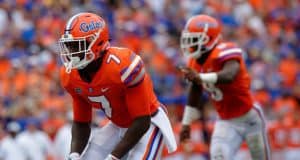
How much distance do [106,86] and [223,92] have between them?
84.8 inches

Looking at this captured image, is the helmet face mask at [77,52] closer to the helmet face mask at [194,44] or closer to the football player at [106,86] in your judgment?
the football player at [106,86]

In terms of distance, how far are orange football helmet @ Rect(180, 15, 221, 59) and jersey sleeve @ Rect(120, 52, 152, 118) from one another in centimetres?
176

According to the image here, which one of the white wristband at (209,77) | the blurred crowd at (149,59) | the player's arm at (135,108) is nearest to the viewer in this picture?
the player's arm at (135,108)

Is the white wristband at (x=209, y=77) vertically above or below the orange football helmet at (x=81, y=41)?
below

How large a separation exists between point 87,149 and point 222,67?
6.00 feet

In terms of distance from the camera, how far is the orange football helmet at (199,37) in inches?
311

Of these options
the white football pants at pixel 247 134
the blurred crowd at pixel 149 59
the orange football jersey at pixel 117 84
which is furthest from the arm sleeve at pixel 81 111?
the blurred crowd at pixel 149 59

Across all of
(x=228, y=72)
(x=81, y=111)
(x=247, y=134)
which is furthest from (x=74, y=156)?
(x=247, y=134)

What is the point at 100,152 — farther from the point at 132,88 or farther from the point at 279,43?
the point at 279,43

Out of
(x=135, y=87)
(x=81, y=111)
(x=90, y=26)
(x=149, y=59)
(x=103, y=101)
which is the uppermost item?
(x=90, y=26)

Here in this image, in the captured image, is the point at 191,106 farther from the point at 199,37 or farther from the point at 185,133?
the point at 199,37

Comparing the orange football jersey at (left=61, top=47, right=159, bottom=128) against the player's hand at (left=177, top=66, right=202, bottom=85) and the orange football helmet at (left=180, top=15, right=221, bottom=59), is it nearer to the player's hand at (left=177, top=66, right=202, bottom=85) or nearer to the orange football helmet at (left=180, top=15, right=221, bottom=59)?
the player's hand at (left=177, top=66, right=202, bottom=85)

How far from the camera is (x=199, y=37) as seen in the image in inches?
311

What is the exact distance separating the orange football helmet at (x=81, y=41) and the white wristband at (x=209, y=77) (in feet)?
5.02
